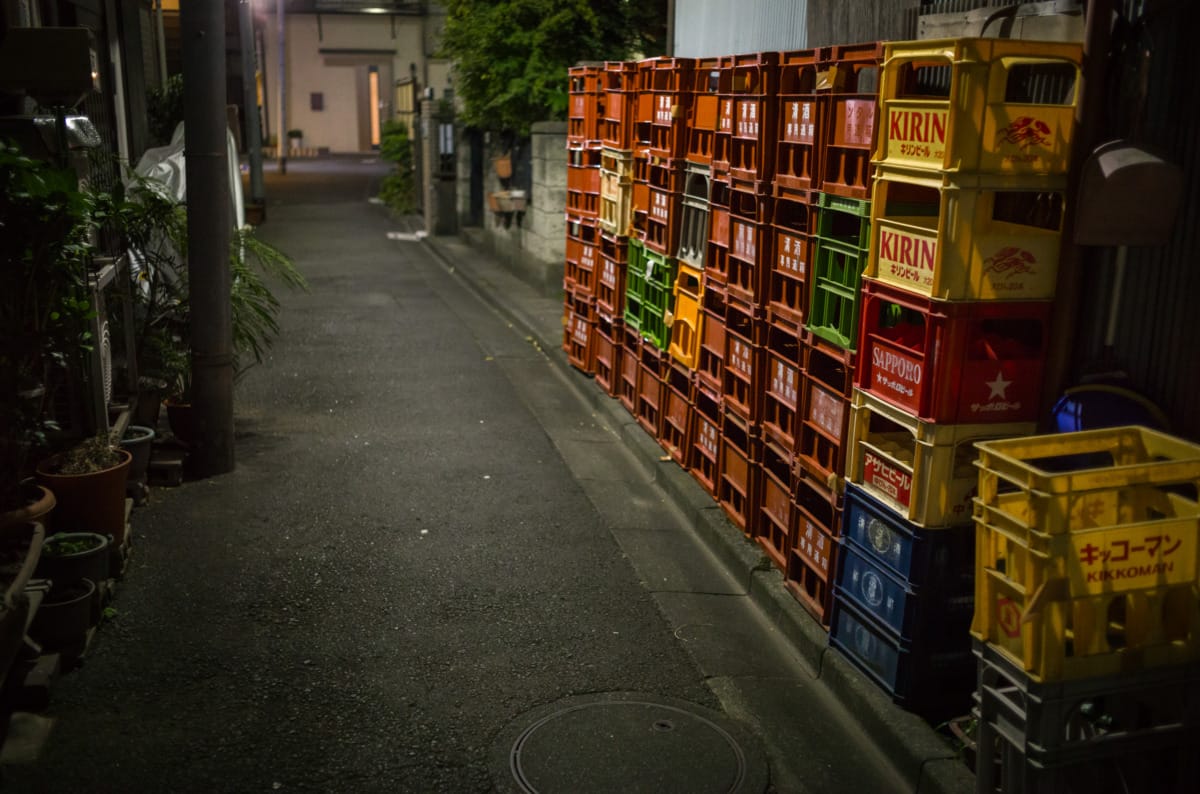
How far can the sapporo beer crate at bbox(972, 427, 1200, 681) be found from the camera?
3508 mm

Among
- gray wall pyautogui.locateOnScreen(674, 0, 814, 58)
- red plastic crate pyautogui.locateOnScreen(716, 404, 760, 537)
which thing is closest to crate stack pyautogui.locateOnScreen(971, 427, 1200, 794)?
red plastic crate pyautogui.locateOnScreen(716, 404, 760, 537)

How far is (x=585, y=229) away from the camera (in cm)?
1097

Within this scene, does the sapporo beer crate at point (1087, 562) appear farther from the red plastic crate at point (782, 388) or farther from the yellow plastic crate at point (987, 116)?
the red plastic crate at point (782, 388)

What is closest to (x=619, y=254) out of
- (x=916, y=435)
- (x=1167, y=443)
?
(x=916, y=435)

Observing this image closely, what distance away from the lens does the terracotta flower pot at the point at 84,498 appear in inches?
236

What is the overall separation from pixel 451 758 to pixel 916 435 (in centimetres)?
242

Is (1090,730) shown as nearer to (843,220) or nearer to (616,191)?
(843,220)

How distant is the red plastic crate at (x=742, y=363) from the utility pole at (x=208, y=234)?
3.77m

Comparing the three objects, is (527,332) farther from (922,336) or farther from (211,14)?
(922,336)

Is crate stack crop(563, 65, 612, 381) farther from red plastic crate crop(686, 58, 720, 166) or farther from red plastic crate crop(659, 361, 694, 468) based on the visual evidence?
red plastic crate crop(686, 58, 720, 166)

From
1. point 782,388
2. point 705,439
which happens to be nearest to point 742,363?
point 782,388

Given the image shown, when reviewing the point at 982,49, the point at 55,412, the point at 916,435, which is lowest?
the point at 55,412

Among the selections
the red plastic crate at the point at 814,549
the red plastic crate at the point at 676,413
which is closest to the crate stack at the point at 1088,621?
the red plastic crate at the point at 814,549

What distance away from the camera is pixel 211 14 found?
7867 mm
